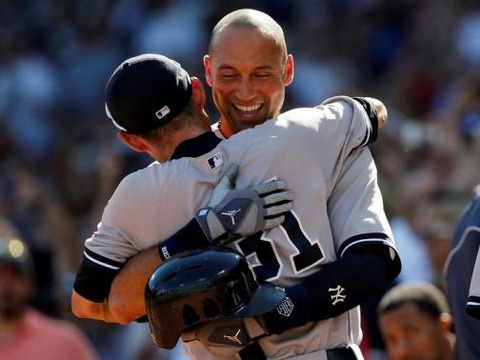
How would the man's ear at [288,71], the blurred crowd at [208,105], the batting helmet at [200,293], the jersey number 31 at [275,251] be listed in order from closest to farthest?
the batting helmet at [200,293], the jersey number 31 at [275,251], the man's ear at [288,71], the blurred crowd at [208,105]

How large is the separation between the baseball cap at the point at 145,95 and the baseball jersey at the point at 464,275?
1.16m

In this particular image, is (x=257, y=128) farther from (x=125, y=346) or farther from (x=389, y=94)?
(x=389, y=94)

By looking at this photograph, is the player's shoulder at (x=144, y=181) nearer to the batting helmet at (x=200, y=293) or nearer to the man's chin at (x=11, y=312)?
the batting helmet at (x=200, y=293)

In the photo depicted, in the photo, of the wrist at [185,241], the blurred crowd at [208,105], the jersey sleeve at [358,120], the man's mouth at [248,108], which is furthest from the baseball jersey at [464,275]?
the blurred crowd at [208,105]

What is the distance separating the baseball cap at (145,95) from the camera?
3.63 meters

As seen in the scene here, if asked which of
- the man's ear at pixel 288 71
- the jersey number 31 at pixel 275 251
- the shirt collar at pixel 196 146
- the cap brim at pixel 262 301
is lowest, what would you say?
the cap brim at pixel 262 301

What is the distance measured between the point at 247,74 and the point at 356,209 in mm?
540

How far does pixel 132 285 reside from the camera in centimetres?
360

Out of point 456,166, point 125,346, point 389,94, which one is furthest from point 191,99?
point 389,94

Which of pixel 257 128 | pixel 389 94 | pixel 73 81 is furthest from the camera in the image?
pixel 73 81

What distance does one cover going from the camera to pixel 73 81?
12.0m

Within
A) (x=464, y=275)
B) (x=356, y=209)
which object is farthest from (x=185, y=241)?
(x=464, y=275)

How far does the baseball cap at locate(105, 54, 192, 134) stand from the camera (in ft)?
11.9

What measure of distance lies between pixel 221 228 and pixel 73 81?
28.7ft
